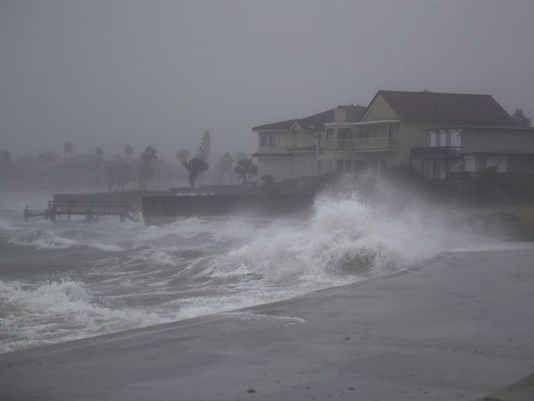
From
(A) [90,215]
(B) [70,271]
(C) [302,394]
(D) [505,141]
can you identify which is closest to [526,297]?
(C) [302,394]

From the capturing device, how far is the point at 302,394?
690 cm

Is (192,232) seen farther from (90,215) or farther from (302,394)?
(302,394)

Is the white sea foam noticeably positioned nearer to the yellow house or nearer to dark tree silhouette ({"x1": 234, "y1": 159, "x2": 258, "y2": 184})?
the yellow house

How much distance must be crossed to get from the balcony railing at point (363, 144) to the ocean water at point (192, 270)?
40.2 ft

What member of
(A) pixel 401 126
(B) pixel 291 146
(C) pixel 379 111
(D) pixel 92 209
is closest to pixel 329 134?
(C) pixel 379 111

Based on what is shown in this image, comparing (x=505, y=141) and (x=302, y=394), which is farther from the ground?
(x=505, y=141)

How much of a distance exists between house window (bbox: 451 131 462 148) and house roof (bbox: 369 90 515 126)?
167 inches

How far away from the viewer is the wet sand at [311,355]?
7.11 meters

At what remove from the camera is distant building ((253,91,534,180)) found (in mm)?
42344

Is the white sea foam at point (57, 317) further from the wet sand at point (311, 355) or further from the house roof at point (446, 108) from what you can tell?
the house roof at point (446, 108)

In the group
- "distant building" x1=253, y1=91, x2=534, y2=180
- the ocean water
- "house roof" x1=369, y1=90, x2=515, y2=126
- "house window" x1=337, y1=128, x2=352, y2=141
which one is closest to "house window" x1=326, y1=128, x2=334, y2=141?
"distant building" x1=253, y1=91, x2=534, y2=180

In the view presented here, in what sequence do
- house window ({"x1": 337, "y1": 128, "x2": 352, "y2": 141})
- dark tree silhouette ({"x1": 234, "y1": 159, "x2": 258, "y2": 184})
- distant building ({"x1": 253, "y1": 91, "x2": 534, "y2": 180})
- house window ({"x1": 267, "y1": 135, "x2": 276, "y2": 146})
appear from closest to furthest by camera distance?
1. distant building ({"x1": 253, "y1": 91, "x2": 534, "y2": 180})
2. house window ({"x1": 337, "y1": 128, "x2": 352, "y2": 141})
3. house window ({"x1": 267, "y1": 135, "x2": 276, "y2": 146})
4. dark tree silhouette ({"x1": 234, "y1": 159, "x2": 258, "y2": 184})

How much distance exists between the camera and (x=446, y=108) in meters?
49.4

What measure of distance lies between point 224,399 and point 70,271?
16199 mm
